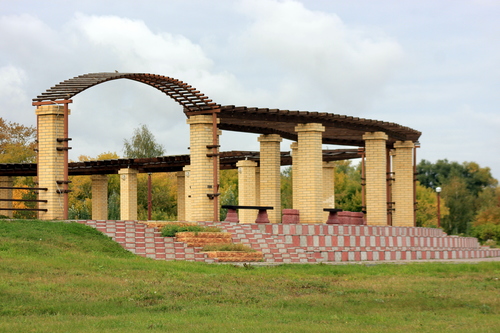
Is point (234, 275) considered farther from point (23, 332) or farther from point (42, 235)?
point (23, 332)

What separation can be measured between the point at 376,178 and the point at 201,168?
9.60 m

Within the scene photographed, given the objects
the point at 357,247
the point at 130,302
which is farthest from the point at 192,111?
the point at 130,302

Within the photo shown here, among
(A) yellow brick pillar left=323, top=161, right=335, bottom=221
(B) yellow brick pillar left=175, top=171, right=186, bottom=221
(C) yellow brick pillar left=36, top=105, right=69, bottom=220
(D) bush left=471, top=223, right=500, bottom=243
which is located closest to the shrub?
(C) yellow brick pillar left=36, top=105, right=69, bottom=220

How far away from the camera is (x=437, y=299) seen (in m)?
13.8

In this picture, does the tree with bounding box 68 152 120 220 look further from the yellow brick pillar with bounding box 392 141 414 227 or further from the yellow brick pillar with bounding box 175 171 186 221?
the yellow brick pillar with bounding box 392 141 414 227

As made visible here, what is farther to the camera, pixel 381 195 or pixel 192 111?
pixel 381 195

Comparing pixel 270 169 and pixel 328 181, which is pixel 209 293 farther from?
pixel 328 181

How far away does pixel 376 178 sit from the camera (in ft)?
104

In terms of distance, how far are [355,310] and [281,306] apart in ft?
4.10

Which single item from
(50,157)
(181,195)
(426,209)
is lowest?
(426,209)

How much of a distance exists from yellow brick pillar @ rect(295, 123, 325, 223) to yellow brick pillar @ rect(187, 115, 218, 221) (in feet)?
13.9

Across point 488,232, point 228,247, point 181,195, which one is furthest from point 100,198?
point 488,232

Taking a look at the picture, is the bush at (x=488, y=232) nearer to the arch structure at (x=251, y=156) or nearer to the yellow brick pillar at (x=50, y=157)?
the arch structure at (x=251, y=156)

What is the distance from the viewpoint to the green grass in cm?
1098
